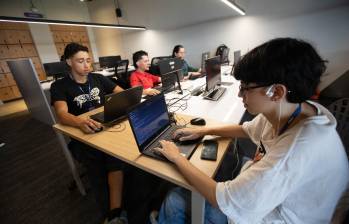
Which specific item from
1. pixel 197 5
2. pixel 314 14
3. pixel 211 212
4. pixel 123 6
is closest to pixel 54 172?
pixel 211 212

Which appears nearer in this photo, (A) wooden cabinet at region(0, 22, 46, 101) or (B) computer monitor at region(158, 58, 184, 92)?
(B) computer monitor at region(158, 58, 184, 92)

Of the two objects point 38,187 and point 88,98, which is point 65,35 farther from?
point 38,187

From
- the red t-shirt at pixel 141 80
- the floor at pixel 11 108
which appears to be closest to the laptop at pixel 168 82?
the red t-shirt at pixel 141 80

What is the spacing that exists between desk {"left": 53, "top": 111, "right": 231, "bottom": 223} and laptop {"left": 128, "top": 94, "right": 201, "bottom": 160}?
0.04 metres

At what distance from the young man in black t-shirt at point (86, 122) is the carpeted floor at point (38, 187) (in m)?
0.23

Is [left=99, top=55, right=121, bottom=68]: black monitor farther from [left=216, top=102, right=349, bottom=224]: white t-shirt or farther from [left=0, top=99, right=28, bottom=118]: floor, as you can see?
[left=216, top=102, right=349, bottom=224]: white t-shirt

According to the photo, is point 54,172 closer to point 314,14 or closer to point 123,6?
point 314,14


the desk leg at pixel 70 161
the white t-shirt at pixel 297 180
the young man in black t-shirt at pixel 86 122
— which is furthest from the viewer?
the desk leg at pixel 70 161

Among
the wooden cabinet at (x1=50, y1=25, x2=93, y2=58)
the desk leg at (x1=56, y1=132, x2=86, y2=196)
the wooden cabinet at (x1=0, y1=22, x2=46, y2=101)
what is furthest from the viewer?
the wooden cabinet at (x1=50, y1=25, x2=93, y2=58)

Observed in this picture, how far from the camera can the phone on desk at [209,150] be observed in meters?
0.92

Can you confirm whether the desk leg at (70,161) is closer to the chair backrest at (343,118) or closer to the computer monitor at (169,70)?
the computer monitor at (169,70)

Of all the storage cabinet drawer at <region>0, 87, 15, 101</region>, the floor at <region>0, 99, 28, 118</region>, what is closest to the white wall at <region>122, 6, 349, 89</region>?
the floor at <region>0, 99, 28, 118</region>

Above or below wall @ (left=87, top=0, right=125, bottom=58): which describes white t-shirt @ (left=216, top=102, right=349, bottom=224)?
below

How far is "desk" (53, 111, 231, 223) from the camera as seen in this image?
0.82 metres
